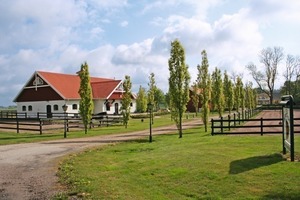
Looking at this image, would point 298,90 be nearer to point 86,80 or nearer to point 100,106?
point 100,106

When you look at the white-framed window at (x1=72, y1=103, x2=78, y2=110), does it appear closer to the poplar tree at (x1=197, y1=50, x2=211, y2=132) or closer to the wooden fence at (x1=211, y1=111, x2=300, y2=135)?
the poplar tree at (x1=197, y1=50, x2=211, y2=132)

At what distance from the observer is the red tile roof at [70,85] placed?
154 ft

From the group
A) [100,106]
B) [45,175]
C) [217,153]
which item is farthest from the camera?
[100,106]

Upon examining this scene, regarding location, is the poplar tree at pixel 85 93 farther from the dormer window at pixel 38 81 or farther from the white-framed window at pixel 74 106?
the dormer window at pixel 38 81

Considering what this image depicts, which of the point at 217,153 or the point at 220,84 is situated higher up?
the point at 220,84

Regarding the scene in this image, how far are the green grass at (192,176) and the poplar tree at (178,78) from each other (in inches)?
390

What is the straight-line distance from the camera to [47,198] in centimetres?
793

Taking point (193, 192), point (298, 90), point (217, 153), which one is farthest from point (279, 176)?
point (298, 90)

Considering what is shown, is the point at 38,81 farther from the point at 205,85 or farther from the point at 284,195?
the point at 284,195

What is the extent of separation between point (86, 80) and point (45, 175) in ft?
59.4

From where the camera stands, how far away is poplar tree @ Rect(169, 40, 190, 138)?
22.6m

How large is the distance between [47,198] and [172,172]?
12.2 ft

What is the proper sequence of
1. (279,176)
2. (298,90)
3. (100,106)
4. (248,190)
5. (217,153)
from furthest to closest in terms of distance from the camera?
(298,90)
(100,106)
(217,153)
(279,176)
(248,190)

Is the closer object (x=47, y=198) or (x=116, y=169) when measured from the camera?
(x=47, y=198)
